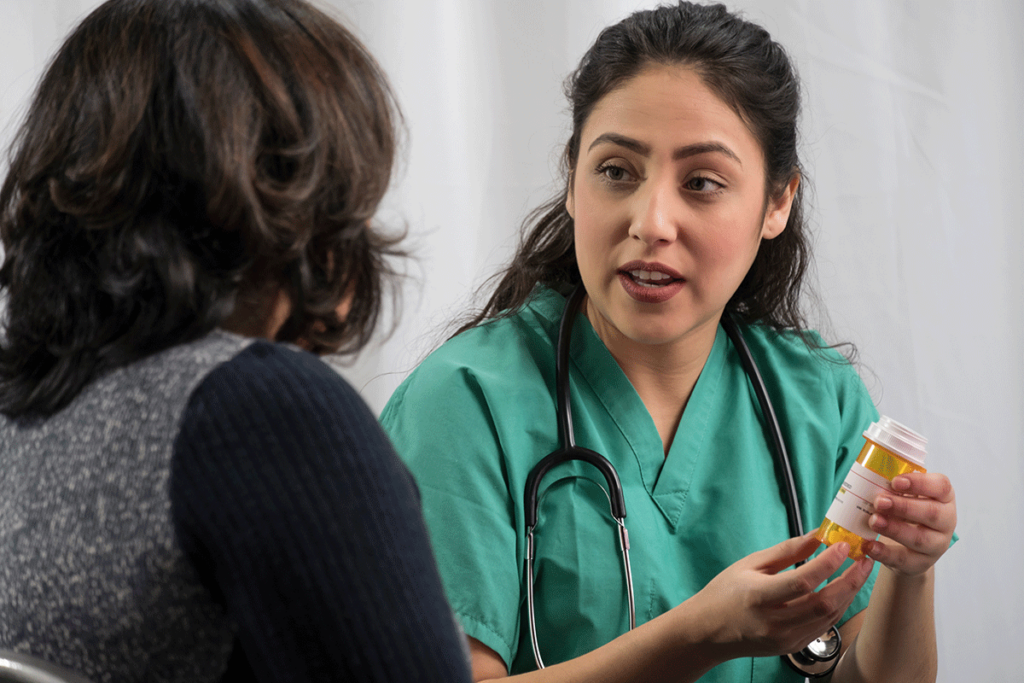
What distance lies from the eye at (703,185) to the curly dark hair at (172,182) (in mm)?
504

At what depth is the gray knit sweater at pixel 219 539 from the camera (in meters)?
0.44

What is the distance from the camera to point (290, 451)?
45 centimetres

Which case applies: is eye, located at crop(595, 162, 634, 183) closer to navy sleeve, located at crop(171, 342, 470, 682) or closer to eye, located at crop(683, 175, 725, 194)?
eye, located at crop(683, 175, 725, 194)

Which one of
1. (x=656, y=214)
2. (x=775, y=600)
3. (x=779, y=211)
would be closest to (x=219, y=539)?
(x=775, y=600)

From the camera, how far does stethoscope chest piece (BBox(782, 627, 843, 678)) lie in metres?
1.00

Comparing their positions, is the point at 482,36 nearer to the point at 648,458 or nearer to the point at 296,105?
the point at 648,458

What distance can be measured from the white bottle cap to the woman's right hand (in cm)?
9

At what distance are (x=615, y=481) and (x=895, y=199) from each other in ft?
2.77

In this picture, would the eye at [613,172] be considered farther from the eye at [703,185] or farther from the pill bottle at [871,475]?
the pill bottle at [871,475]

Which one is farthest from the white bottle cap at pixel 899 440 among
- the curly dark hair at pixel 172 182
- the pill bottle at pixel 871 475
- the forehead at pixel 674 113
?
the curly dark hair at pixel 172 182

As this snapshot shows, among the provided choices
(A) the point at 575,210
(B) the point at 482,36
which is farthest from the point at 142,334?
(B) the point at 482,36

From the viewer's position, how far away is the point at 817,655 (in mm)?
993

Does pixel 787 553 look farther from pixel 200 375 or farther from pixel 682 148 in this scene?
pixel 200 375

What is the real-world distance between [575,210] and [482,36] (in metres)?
0.51
